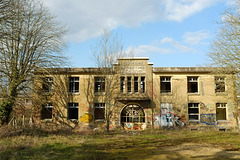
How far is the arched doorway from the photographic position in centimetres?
2114

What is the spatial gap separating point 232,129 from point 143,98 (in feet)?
30.9

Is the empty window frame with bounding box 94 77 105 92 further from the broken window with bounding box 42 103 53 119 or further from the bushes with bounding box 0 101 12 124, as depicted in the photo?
the bushes with bounding box 0 101 12 124

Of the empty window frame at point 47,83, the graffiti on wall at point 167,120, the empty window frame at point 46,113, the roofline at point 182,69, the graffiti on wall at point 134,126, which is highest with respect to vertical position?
the roofline at point 182,69

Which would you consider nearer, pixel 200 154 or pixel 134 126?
pixel 200 154

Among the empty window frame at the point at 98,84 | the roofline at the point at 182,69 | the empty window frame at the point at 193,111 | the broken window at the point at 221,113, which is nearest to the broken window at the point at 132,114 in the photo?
the empty window frame at the point at 98,84

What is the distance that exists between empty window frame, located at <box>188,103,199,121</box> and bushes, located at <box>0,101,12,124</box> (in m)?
16.7

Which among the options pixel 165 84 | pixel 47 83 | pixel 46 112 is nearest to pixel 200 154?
pixel 165 84

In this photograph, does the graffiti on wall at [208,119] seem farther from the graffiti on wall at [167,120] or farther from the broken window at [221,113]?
the graffiti on wall at [167,120]

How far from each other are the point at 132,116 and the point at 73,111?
621 cm

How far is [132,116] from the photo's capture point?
21.2m

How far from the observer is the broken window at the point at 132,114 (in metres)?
21.2

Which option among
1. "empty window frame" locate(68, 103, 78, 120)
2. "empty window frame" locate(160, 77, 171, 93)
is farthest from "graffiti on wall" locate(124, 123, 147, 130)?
"empty window frame" locate(68, 103, 78, 120)

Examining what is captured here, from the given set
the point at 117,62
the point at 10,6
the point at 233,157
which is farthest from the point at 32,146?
the point at 117,62

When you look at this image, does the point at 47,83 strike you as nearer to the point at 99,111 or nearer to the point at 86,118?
the point at 86,118
